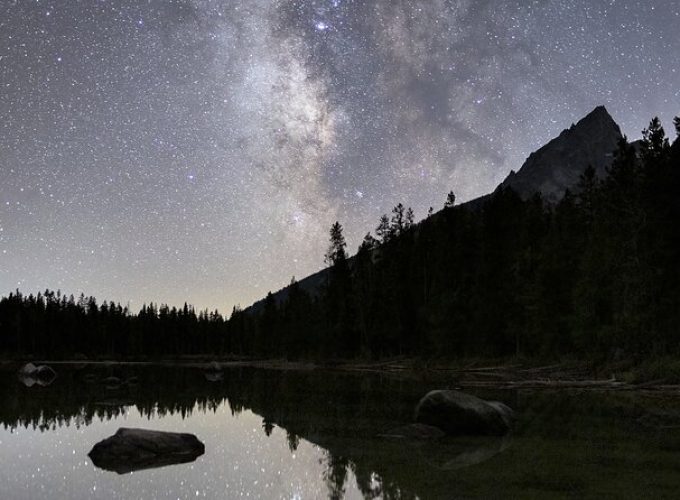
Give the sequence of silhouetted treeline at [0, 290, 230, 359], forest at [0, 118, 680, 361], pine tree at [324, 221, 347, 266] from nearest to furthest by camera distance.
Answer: forest at [0, 118, 680, 361], pine tree at [324, 221, 347, 266], silhouetted treeline at [0, 290, 230, 359]

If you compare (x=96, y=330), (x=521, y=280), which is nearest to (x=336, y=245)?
(x=521, y=280)

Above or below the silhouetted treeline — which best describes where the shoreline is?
below

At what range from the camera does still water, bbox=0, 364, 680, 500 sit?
367 inches

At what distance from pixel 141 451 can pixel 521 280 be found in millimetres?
45039

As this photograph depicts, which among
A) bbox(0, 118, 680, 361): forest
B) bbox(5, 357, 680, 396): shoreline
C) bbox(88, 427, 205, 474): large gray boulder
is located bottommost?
bbox(5, 357, 680, 396): shoreline

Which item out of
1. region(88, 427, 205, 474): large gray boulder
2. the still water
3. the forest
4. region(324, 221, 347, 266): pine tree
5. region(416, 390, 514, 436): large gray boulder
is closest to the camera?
the still water

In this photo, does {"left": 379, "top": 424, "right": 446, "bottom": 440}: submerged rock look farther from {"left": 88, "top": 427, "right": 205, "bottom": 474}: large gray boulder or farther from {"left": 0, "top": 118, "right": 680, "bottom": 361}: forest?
{"left": 0, "top": 118, "right": 680, "bottom": 361}: forest

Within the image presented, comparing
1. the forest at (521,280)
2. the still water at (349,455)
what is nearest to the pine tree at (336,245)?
the forest at (521,280)

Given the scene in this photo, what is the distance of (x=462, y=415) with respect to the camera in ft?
51.7

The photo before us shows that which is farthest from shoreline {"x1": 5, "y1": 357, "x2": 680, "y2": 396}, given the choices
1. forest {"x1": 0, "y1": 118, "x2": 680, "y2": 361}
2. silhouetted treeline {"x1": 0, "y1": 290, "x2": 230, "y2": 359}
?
silhouetted treeline {"x1": 0, "y1": 290, "x2": 230, "y2": 359}

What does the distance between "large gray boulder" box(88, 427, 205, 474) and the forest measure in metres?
30.1

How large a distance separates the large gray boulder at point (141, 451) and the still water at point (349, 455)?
346 mm

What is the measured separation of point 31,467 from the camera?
37.7 ft

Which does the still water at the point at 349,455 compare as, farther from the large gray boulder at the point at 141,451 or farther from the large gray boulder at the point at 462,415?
the large gray boulder at the point at 462,415
